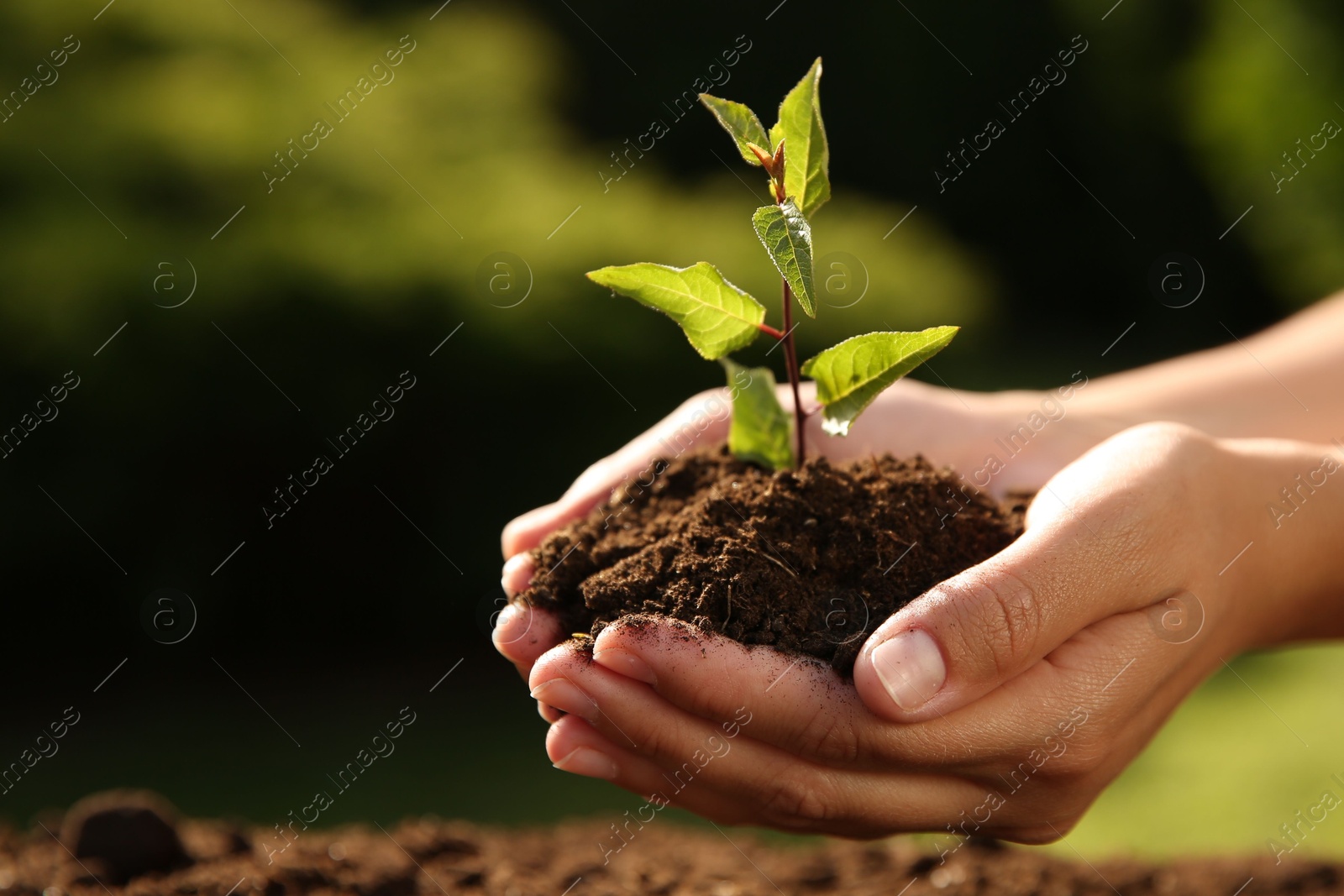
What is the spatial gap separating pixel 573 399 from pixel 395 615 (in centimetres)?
120

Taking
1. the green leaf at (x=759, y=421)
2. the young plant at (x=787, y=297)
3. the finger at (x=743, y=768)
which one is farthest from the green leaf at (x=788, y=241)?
the finger at (x=743, y=768)

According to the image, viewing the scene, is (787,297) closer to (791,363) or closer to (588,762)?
(791,363)

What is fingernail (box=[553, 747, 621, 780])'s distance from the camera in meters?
1.44

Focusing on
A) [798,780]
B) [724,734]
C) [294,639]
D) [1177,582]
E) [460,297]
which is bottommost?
[1177,582]

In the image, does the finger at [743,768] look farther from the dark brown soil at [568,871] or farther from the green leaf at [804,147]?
the green leaf at [804,147]

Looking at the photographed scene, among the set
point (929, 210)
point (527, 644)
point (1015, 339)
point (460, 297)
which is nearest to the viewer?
point (527, 644)

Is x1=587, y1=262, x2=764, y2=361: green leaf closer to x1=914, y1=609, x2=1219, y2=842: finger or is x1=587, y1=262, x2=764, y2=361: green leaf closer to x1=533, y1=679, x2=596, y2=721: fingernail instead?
x1=533, y1=679, x2=596, y2=721: fingernail

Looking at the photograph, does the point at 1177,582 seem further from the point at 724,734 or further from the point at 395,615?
the point at 395,615

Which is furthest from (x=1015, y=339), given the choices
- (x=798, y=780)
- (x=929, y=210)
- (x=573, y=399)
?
(x=798, y=780)

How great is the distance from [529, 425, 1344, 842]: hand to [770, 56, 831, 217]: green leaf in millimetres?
576

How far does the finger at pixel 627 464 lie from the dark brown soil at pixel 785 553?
26 cm

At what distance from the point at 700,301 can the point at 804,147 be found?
265mm

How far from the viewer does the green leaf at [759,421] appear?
5.32 ft

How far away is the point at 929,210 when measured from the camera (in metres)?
9.34
